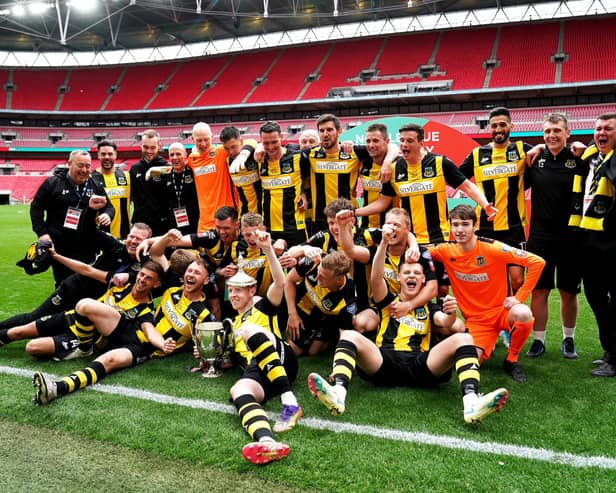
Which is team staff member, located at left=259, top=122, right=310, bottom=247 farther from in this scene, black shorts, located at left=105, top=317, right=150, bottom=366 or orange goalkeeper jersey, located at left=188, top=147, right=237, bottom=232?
black shorts, located at left=105, top=317, right=150, bottom=366

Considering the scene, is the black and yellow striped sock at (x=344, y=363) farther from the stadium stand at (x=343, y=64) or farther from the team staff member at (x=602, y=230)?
the stadium stand at (x=343, y=64)

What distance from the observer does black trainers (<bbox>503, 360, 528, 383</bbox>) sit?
3.47m

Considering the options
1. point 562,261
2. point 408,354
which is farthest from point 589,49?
point 408,354

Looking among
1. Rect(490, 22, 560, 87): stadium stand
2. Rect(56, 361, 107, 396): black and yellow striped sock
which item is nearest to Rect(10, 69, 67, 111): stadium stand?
Rect(490, 22, 560, 87): stadium stand

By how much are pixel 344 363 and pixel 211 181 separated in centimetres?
303

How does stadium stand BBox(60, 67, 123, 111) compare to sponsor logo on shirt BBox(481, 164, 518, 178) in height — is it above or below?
above

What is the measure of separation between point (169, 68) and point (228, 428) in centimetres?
3962

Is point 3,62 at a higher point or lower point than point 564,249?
higher

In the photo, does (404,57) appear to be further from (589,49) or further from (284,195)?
(284,195)

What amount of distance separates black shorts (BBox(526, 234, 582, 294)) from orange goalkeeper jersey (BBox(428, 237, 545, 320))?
1.91ft

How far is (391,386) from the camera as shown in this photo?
3.34 m

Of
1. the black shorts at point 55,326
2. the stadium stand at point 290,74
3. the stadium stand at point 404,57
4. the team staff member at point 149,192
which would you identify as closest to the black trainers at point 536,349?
the black shorts at point 55,326

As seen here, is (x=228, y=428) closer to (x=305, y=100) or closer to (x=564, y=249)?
(x=564, y=249)

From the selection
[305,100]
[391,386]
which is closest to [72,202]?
[391,386]
